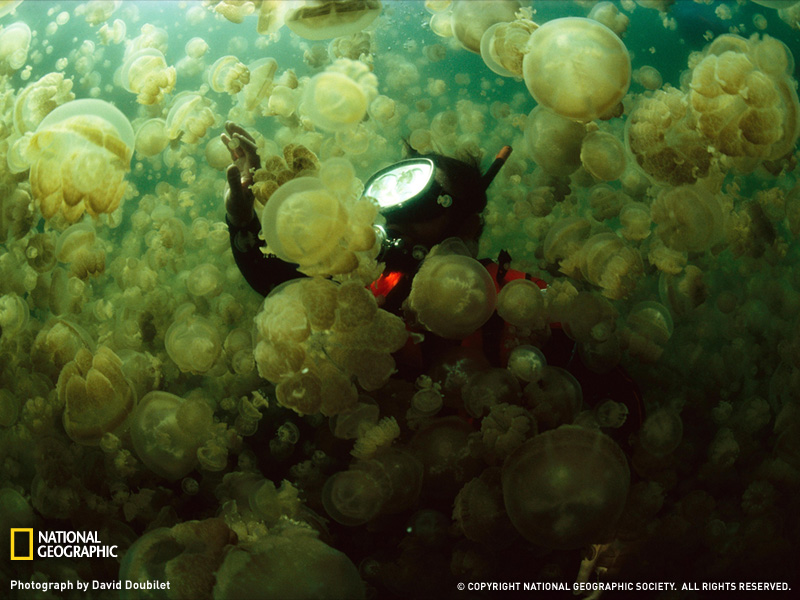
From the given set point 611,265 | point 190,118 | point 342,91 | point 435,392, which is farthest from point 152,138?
point 611,265

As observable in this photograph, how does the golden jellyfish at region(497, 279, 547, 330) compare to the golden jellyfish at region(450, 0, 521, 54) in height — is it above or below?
below

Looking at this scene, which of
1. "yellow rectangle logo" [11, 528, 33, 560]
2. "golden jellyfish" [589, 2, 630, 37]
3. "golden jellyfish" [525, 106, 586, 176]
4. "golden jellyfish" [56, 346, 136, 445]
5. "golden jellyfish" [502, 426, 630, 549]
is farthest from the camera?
"golden jellyfish" [589, 2, 630, 37]

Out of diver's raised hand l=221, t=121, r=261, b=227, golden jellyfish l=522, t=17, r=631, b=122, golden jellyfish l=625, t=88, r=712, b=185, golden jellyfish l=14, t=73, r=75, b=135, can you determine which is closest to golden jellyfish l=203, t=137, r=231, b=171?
golden jellyfish l=14, t=73, r=75, b=135

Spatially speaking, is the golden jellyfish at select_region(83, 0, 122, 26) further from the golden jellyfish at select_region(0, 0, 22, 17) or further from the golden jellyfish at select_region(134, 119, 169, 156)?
the golden jellyfish at select_region(134, 119, 169, 156)

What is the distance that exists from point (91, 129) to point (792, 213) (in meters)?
2.76

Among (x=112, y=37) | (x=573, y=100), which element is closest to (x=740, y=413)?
(x=573, y=100)

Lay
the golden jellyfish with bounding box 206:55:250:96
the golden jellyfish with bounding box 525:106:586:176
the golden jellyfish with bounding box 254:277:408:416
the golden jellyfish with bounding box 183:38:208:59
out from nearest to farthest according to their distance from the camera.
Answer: the golden jellyfish with bounding box 254:277:408:416
the golden jellyfish with bounding box 525:106:586:176
the golden jellyfish with bounding box 206:55:250:96
the golden jellyfish with bounding box 183:38:208:59

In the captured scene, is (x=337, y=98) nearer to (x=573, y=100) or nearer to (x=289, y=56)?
(x=573, y=100)

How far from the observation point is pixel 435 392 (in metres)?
1.79

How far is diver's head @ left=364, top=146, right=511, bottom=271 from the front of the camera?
2.26 metres

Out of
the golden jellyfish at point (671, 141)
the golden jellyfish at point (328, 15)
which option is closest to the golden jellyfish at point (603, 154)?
the golden jellyfish at point (671, 141)

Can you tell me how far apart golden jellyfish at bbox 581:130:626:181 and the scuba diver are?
0.41 m

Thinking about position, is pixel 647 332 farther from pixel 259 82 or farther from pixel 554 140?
pixel 259 82

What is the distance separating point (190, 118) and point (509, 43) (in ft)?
5.00
